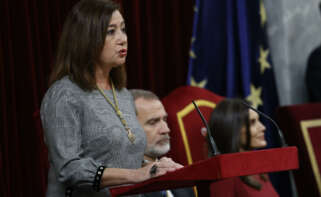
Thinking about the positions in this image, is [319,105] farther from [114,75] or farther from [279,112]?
[114,75]

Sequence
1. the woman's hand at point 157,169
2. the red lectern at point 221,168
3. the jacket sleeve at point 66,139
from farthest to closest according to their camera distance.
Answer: the jacket sleeve at point 66,139 < the woman's hand at point 157,169 < the red lectern at point 221,168

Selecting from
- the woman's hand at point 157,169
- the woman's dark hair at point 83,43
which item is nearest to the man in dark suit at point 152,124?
the woman's dark hair at point 83,43

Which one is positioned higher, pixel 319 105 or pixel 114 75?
pixel 114 75

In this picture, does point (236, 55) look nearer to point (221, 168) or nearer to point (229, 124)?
point (229, 124)

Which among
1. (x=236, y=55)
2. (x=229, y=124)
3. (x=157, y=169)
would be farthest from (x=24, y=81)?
(x=236, y=55)

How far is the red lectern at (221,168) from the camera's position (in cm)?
147

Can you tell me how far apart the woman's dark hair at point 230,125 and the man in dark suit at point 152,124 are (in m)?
0.36

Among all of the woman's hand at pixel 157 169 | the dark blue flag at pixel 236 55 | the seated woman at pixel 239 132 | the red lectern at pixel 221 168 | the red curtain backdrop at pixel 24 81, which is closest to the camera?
the red lectern at pixel 221 168

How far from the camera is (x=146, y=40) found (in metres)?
3.62

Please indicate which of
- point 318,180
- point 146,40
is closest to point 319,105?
point 318,180

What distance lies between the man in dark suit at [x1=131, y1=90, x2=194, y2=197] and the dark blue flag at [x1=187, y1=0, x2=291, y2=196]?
957 mm

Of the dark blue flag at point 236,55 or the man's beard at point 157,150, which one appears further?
the dark blue flag at point 236,55

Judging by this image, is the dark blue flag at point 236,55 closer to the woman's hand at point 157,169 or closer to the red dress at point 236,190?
the red dress at point 236,190

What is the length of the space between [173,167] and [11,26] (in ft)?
5.45
